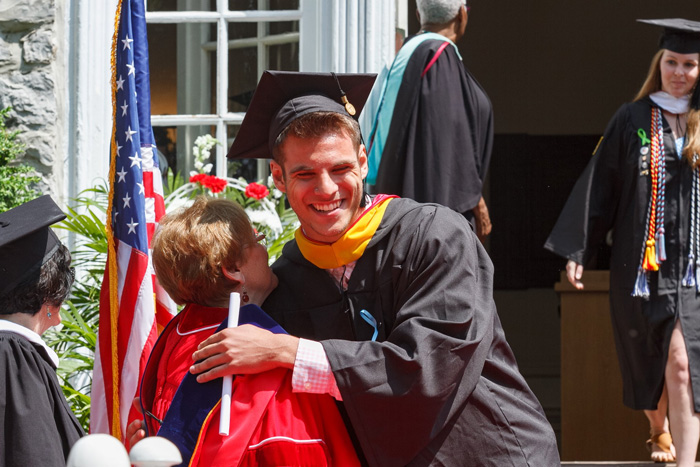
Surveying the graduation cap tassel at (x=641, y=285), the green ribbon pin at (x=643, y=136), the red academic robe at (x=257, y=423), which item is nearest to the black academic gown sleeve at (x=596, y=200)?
the green ribbon pin at (x=643, y=136)

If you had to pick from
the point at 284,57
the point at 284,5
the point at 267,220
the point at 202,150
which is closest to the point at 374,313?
the point at 267,220

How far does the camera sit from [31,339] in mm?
2955

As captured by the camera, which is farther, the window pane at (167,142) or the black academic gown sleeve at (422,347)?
the window pane at (167,142)

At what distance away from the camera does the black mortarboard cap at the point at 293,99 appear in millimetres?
2799

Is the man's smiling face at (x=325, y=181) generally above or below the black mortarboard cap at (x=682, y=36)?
below

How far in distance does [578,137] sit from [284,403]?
9149mm

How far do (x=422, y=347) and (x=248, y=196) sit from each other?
252 centimetres

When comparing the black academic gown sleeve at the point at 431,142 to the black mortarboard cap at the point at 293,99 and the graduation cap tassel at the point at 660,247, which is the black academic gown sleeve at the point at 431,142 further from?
the black mortarboard cap at the point at 293,99

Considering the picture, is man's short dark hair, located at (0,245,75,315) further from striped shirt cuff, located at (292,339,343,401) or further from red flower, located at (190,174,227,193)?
red flower, located at (190,174,227,193)

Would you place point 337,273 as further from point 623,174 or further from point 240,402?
point 623,174

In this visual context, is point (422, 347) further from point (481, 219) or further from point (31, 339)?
point (481, 219)

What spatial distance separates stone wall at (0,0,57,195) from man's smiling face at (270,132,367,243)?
2642 mm

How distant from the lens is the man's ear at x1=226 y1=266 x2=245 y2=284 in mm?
2734

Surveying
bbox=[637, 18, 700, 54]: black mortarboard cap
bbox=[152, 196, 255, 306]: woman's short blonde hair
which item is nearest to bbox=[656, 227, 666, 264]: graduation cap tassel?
bbox=[637, 18, 700, 54]: black mortarboard cap
